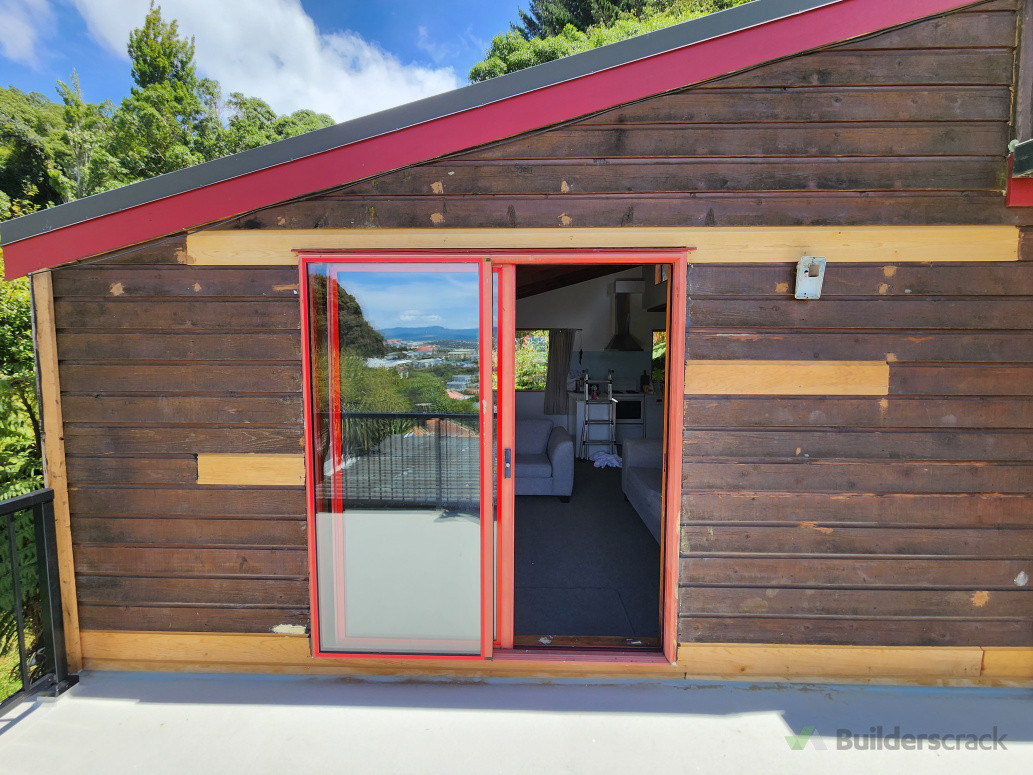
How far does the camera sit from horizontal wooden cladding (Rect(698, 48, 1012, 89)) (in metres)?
1.98

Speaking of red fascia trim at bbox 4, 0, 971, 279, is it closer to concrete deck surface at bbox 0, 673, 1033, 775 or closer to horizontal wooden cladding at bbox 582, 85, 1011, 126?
horizontal wooden cladding at bbox 582, 85, 1011, 126

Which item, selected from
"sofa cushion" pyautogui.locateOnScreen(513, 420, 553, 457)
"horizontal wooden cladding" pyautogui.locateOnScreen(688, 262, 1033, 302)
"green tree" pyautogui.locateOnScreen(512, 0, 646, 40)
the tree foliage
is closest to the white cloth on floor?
"sofa cushion" pyautogui.locateOnScreen(513, 420, 553, 457)

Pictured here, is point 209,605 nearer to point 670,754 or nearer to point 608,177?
point 670,754

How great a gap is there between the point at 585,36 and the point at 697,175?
17.1 m

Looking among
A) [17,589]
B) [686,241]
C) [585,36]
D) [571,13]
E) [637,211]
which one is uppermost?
[571,13]

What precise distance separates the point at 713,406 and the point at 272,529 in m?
1.98

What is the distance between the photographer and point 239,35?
2997 cm

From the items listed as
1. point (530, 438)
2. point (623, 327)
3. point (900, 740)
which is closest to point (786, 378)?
point (900, 740)

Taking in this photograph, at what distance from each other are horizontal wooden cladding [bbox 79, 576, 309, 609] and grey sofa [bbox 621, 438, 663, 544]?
7.61 feet

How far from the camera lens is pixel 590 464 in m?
6.15

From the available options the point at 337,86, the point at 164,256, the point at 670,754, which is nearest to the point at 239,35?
the point at 337,86

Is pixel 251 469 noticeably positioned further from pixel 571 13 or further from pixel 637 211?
pixel 571 13

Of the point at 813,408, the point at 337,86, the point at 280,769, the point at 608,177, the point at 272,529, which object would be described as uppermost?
the point at 337,86

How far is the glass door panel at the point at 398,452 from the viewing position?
2096mm
